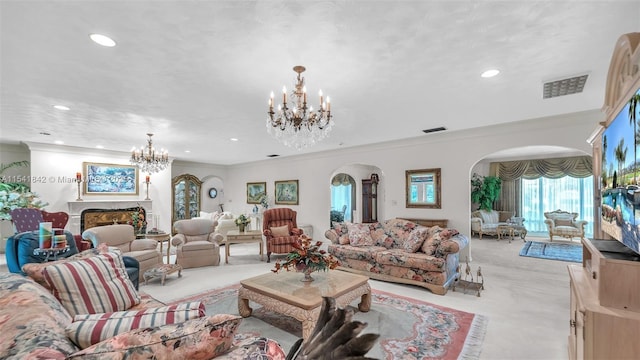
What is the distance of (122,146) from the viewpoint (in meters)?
6.32

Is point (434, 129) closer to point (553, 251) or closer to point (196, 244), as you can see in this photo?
point (553, 251)

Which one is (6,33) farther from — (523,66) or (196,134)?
(523,66)

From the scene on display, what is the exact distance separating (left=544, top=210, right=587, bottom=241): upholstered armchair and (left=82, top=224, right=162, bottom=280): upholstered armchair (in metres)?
9.54

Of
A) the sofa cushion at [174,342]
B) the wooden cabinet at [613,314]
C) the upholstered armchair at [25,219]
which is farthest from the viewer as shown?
the upholstered armchair at [25,219]

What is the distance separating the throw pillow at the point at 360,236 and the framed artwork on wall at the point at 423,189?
1.36 metres

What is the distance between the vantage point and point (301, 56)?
2.31 metres

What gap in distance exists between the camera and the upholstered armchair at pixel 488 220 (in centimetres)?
816

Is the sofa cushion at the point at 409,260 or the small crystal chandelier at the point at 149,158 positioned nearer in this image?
the sofa cushion at the point at 409,260

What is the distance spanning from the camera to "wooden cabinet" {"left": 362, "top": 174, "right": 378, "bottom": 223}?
9883 mm

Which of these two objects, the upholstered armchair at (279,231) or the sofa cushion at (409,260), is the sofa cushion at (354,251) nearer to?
the sofa cushion at (409,260)

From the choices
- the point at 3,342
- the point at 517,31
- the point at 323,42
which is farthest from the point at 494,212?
the point at 3,342

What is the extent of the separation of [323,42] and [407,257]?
323cm

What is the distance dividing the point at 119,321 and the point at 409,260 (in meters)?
3.62

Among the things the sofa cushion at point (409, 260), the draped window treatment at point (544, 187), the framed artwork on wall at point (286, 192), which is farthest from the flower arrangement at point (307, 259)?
the draped window treatment at point (544, 187)
